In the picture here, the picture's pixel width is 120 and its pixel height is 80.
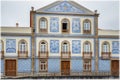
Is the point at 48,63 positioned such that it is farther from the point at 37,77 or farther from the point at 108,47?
the point at 108,47

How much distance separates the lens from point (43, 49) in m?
34.9

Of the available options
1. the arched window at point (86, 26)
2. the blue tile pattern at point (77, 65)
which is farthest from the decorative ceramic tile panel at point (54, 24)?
the blue tile pattern at point (77, 65)

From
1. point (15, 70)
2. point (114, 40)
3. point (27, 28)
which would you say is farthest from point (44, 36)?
point (114, 40)

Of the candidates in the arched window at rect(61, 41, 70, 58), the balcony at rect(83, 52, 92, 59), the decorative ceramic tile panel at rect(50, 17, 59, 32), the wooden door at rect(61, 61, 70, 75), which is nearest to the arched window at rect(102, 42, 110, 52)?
the balcony at rect(83, 52, 92, 59)

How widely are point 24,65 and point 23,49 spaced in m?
1.41

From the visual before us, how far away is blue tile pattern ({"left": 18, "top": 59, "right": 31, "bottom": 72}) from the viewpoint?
34312 millimetres

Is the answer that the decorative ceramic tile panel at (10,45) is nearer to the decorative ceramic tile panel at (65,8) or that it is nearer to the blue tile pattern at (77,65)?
the decorative ceramic tile panel at (65,8)

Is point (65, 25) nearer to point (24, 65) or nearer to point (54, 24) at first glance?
point (54, 24)

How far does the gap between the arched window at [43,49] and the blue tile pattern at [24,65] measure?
1253 millimetres

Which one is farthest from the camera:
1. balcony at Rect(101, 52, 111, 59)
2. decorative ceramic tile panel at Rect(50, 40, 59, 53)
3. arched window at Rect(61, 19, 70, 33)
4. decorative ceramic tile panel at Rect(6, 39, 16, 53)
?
balcony at Rect(101, 52, 111, 59)

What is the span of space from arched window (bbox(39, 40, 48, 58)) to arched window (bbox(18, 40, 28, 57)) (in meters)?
1.24

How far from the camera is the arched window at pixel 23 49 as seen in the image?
1358 inches

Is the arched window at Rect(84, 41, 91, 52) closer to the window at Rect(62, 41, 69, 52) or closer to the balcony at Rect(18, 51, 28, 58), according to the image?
the window at Rect(62, 41, 69, 52)

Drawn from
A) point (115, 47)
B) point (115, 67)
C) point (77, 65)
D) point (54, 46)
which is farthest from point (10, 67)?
point (115, 47)
